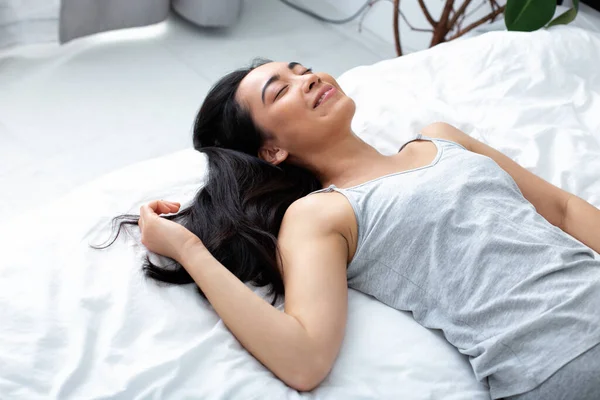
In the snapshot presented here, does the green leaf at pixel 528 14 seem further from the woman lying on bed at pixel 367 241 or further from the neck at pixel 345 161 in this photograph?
the neck at pixel 345 161

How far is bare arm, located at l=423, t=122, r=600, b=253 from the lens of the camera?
1.40m

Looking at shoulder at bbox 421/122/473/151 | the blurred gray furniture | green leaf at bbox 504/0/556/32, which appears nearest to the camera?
shoulder at bbox 421/122/473/151

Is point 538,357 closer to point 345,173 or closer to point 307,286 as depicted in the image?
point 307,286

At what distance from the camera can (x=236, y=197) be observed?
4.41 feet

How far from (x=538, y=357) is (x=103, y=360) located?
2.15 ft

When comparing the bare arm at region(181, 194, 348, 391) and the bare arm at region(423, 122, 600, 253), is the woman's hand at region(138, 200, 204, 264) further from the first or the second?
the bare arm at region(423, 122, 600, 253)

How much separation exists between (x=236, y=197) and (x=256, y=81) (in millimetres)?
250

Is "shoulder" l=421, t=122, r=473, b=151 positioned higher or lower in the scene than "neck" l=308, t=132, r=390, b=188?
higher

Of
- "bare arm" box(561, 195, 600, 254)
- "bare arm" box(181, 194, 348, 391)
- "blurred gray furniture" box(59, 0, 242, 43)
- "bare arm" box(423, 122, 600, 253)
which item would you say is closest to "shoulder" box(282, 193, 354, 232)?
"bare arm" box(181, 194, 348, 391)

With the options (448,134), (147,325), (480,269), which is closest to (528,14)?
(448,134)

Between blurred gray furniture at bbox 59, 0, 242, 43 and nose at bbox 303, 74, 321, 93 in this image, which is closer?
nose at bbox 303, 74, 321, 93

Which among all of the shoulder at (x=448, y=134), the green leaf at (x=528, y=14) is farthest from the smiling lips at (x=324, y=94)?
the green leaf at (x=528, y=14)

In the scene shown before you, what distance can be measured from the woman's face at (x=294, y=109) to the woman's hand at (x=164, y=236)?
29 cm

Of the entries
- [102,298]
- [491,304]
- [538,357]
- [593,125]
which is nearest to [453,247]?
[491,304]
